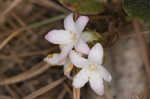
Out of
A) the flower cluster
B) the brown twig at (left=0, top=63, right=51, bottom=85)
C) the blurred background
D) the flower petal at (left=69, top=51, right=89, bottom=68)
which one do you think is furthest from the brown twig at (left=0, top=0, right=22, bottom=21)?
the flower petal at (left=69, top=51, right=89, bottom=68)

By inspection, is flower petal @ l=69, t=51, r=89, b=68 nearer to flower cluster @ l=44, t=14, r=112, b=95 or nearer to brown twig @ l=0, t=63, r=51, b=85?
flower cluster @ l=44, t=14, r=112, b=95

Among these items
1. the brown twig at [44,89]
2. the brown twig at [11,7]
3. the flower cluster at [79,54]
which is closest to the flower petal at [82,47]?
the flower cluster at [79,54]

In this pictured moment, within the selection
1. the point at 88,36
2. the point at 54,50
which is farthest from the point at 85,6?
the point at 54,50

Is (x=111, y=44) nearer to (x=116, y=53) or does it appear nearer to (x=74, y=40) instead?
(x=116, y=53)

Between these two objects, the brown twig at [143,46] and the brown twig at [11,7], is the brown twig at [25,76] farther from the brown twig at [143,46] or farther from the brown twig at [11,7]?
the brown twig at [143,46]

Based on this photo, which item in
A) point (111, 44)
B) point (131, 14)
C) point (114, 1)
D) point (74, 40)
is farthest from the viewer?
point (114, 1)

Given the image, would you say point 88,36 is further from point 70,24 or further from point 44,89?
point 44,89

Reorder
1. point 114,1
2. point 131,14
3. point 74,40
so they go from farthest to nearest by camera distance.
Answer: point 114,1 < point 131,14 < point 74,40

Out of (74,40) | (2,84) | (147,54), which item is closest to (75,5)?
(74,40)
